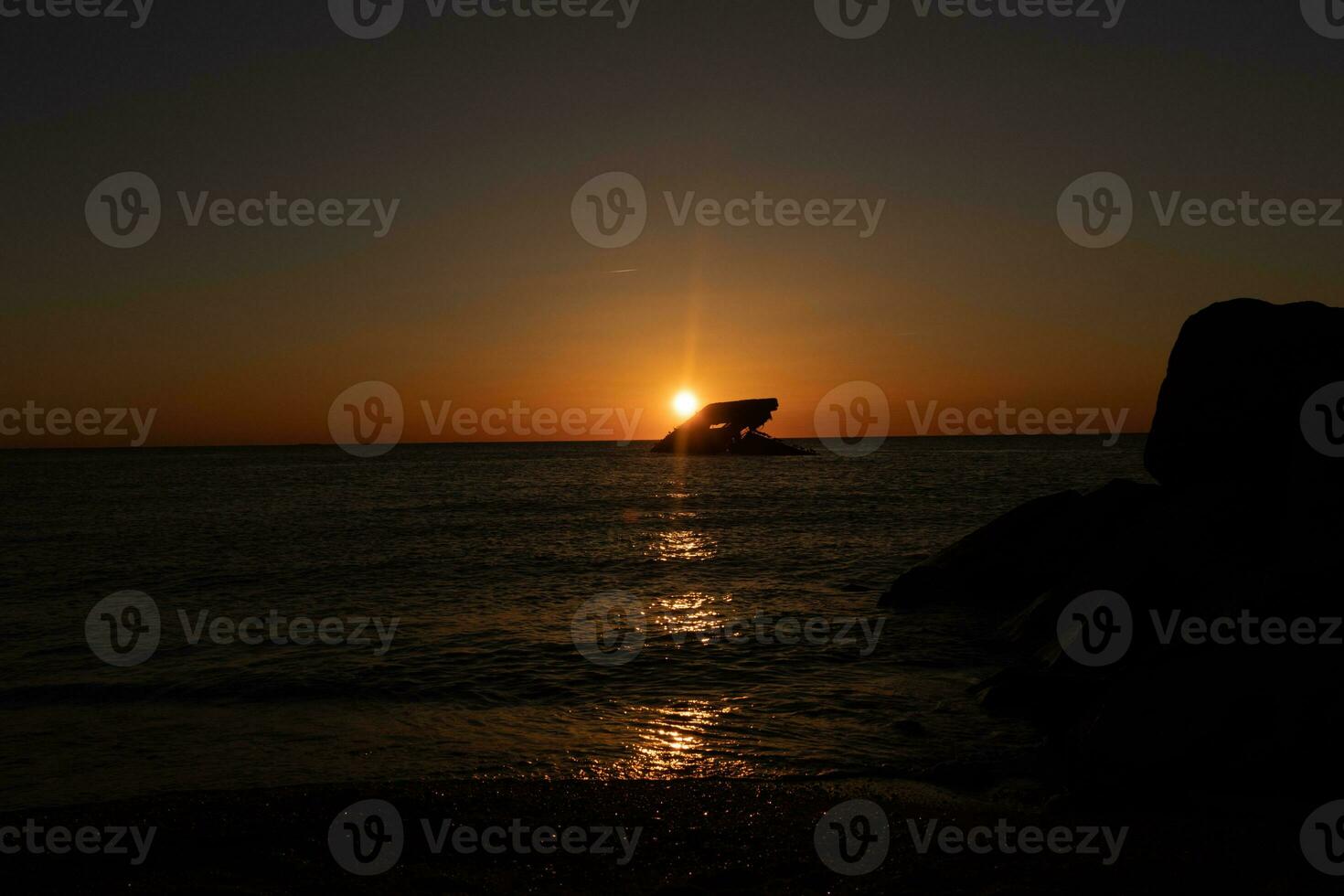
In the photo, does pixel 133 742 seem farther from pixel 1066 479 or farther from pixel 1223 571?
pixel 1066 479

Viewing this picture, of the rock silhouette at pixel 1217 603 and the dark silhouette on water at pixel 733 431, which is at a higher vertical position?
the dark silhouette on water at pixel 733 431

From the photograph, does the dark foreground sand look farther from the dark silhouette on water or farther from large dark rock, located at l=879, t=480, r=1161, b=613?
the dark silhouette on water

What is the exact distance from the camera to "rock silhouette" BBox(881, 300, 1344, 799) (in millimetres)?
7301

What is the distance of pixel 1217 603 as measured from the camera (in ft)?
29.0

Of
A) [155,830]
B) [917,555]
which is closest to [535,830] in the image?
[155,830]

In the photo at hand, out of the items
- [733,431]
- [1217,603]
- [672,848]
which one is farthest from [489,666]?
[733,431]

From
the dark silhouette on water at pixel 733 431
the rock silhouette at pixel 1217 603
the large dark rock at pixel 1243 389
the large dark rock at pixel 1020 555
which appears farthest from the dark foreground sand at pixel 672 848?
the dark silhouette on water at pixel 733 431

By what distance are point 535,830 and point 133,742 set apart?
5848 mm

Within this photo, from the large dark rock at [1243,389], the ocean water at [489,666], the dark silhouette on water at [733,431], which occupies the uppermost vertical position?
the dark silhouette on water at [733,431]

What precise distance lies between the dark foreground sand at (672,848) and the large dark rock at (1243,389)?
478 centimetres

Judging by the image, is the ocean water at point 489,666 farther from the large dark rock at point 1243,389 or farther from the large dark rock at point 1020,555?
the large dark rock at point 1243,389

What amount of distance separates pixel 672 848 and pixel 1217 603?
21.4 feet

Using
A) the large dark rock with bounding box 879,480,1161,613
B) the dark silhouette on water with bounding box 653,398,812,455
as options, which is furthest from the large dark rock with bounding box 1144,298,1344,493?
the dark silhouette on water with bounding box 653,398,812,455

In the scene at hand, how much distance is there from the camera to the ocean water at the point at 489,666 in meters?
9.02
